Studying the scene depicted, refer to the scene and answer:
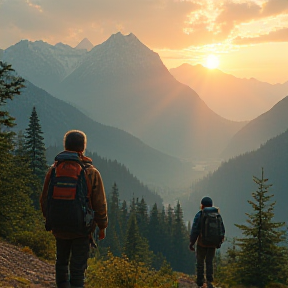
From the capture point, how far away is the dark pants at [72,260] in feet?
18.1

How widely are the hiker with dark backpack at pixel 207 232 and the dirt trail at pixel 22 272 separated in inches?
167

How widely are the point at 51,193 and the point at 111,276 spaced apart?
16.2 ft

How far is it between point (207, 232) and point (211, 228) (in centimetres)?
15

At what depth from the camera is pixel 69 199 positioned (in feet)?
16.9

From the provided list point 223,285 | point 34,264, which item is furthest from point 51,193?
point 223,285

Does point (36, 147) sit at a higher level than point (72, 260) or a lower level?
higher

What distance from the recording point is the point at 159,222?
76.8 m

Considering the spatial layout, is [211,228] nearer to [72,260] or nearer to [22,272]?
[72,260]

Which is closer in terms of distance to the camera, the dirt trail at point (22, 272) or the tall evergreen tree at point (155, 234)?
the dirt trail at point (22, 272)

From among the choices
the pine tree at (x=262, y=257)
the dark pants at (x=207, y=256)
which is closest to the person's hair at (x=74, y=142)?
the dark pants at (x=207, y=256)

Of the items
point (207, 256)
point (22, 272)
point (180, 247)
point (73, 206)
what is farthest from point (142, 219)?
point (73, 206)

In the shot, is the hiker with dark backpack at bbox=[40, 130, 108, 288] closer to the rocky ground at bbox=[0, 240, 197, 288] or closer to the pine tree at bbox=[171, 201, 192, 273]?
→ the rocky ground at bbox=[0, 240, 197, 288]

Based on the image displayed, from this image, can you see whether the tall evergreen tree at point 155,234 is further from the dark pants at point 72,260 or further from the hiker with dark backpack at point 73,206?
the hiker with dark backpack at point 73,206

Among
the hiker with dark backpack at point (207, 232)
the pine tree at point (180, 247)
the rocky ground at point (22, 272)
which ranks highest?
the hiker with dark backpack at point (207, 232)
